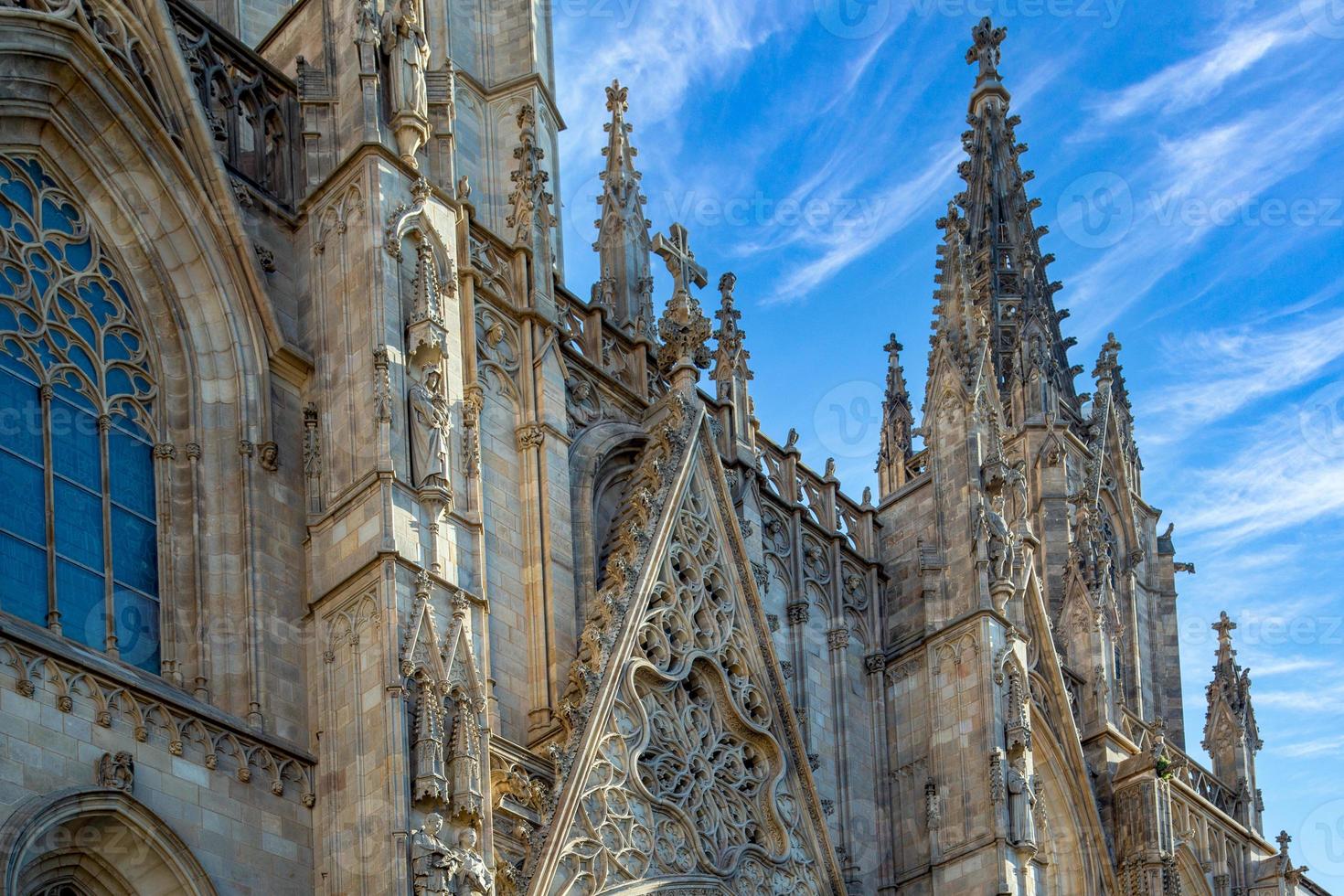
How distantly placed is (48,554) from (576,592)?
21.1ft

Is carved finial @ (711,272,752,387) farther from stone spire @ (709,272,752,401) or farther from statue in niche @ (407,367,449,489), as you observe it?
statue in niche @ (407,367,449,489)

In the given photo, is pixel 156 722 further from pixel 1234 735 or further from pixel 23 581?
pixel 1234 735

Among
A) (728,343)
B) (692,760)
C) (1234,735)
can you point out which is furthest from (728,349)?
(1234,735)

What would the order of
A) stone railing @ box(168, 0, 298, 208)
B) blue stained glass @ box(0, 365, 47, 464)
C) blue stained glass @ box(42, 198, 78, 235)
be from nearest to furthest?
blue stained glass @ box(0, 365, 47, 464)
blue stained glass @ box(42, 198, 78, 235)
stone railing @ box(168, 0, 298, 208)

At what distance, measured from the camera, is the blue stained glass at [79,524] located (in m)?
19.6

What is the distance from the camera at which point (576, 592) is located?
79.4 ft

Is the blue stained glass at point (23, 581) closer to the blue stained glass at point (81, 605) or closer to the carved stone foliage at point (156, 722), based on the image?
the blue stained glass at point (81, 605)

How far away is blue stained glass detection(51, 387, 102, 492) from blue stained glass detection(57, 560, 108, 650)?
2.89 ft

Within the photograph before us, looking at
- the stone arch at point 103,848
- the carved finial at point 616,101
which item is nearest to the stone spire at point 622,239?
the carved finial at point 616,101

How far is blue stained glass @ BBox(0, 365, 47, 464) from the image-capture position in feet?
64.1

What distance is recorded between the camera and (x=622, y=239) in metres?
29.2

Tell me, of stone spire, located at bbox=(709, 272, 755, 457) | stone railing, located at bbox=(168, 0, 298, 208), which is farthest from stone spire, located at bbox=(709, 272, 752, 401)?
stone railing, located at bbox=(168, 0, 298, 208)

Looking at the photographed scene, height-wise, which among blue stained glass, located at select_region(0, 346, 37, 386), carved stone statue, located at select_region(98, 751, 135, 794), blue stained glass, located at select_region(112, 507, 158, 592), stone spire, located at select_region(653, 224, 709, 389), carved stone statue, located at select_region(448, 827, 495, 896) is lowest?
carved stone statue, located at select_region(448, 827, 495, 896)

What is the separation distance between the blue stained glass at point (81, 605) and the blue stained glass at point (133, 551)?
0.91 feet
